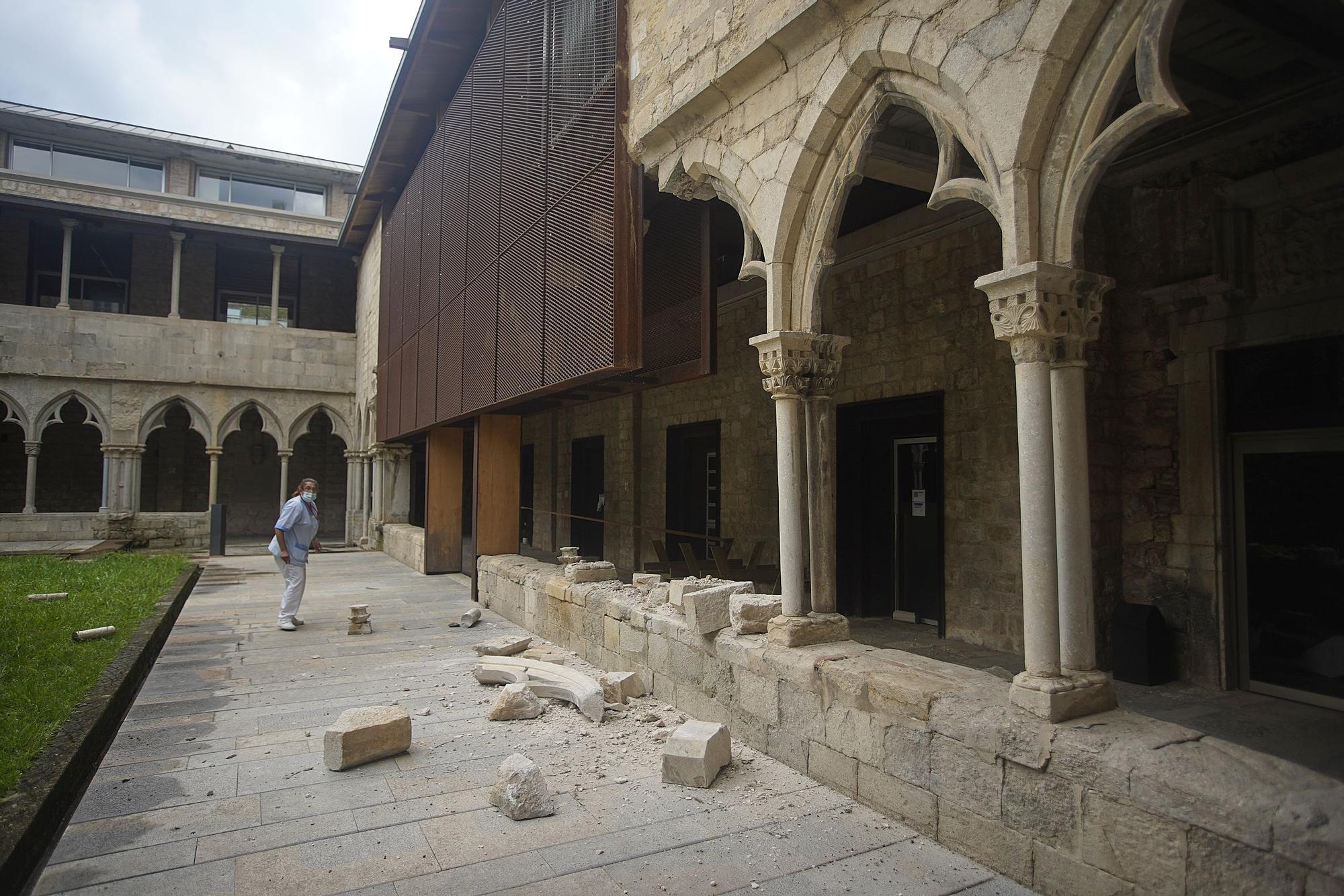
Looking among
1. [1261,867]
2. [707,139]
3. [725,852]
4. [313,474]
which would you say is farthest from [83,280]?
[1261,867]

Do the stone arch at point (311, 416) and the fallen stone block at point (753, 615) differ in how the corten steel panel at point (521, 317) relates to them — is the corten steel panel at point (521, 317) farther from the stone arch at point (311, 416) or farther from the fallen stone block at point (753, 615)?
the stone arch at point (311, 416)

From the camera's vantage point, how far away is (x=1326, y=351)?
4984 mm

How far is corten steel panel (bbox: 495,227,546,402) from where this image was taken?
24.4 feet

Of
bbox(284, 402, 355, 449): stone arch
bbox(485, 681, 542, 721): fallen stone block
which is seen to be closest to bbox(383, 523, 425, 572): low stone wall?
bbox(284, 402, 355, 449): stone arch

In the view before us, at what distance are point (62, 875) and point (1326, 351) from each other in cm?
694

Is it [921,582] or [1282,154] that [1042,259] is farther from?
[921,582]

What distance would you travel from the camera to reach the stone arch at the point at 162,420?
17.5 metres

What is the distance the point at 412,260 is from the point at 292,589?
23.0ft

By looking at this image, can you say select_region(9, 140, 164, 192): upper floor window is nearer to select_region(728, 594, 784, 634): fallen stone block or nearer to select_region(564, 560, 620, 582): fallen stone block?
select_region(564, 560, 620, 582): fallen stone block

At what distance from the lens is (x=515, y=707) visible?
4965 millimetres

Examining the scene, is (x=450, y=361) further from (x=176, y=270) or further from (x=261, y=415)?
(x=176, y=270)

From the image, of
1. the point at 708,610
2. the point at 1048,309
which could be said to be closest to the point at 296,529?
the point at 708,610

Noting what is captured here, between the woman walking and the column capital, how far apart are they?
690 cm

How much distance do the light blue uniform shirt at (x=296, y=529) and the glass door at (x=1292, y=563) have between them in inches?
317
